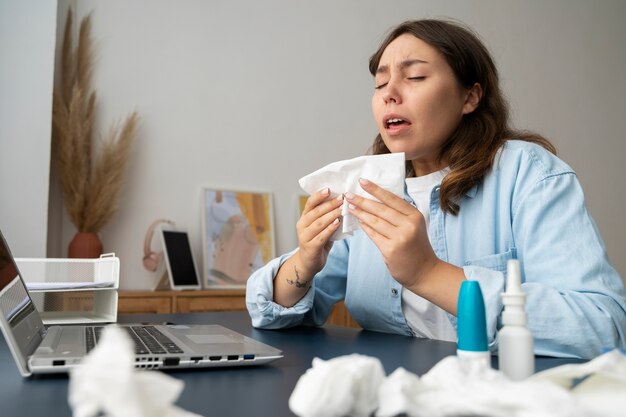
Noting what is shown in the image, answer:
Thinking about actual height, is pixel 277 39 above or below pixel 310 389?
above

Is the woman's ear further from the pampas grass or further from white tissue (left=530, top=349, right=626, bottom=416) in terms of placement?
the pampas grass

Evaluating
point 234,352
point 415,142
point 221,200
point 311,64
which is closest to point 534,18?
point 311,64

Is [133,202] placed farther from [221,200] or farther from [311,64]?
[311,64]

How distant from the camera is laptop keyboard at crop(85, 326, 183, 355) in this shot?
0.72m

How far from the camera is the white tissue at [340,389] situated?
1.24 feet

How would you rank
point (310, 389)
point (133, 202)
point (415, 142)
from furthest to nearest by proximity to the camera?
point (133, 202)
point (415, 142)
point (310, 389)

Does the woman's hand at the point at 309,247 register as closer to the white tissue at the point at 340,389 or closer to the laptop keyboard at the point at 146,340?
the laptop keyboard at the point at 146,340

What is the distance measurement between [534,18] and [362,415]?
4.48m

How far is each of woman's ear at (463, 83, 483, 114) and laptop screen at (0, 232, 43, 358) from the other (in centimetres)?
98

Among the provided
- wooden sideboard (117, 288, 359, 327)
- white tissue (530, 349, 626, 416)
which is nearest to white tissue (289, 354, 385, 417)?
white tissue (530, 349, 626, 416)

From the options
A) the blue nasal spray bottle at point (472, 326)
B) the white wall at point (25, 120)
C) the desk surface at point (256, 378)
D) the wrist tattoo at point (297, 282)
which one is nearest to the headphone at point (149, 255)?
the white wall at point (25, 120)

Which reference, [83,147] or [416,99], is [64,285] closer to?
[416,99]

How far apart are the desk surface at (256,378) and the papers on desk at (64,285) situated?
39 cm

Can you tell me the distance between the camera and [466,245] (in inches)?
48.0
